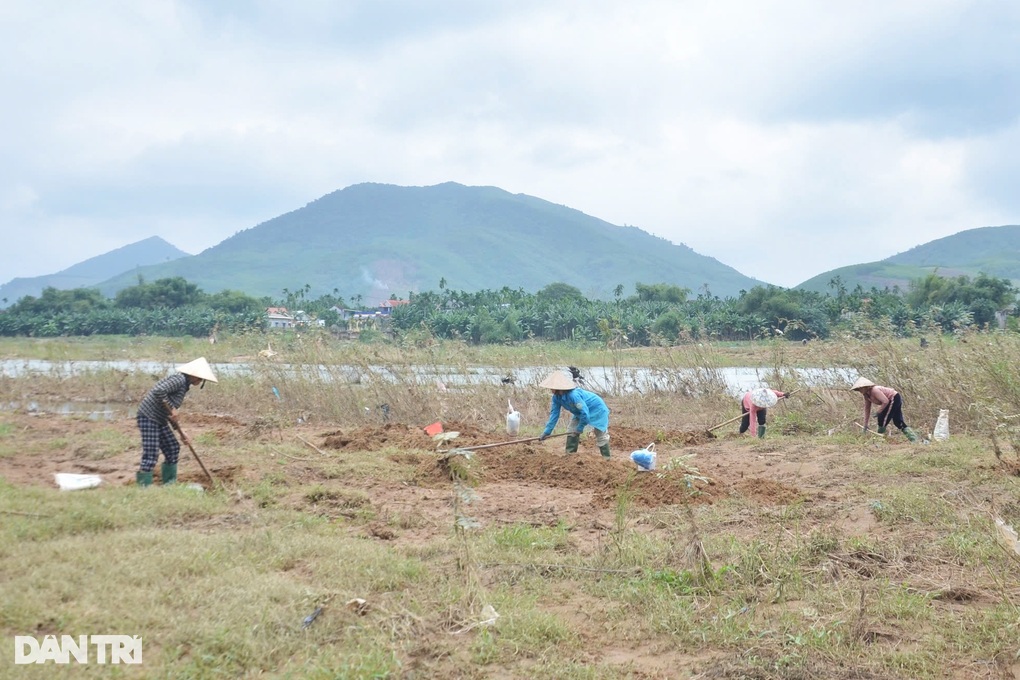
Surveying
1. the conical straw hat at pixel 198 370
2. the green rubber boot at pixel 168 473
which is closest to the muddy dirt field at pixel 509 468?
the green rubber boot at pixel 168 473

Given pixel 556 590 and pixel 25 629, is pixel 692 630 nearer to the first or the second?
pixel 556 590

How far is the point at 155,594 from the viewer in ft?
13.0

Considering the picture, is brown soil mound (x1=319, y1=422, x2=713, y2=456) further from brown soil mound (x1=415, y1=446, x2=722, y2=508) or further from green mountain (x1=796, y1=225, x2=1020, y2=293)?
green mountain (x1=796, y1=225, x2=1020, y2=293)

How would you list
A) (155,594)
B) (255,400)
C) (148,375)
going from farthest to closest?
1. (148,375)
2. (255,400)
3. (155,594)

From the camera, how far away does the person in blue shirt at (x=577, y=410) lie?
8.34 m

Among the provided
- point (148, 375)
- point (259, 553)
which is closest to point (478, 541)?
point (259, 553)

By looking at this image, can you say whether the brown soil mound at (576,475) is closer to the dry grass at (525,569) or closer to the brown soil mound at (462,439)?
the dry grass at (525,569)

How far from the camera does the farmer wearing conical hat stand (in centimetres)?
682

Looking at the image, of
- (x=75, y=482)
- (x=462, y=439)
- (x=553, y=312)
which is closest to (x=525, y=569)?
(x=75, y=482)

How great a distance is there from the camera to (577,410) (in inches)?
336

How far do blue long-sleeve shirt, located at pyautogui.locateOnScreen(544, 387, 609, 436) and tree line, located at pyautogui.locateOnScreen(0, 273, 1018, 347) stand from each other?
18.6 metres

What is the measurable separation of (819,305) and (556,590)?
122 feet

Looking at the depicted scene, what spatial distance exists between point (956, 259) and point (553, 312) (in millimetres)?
166806

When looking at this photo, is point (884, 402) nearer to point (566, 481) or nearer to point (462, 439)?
point (566, 481)
